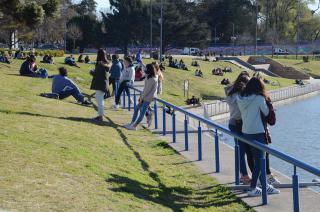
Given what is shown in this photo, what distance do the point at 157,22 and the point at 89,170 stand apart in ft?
240

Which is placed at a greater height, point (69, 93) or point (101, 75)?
point (101, 75)

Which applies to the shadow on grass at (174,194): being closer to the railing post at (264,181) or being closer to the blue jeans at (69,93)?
the railing post at (264,181)

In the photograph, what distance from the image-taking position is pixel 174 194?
7.99 m

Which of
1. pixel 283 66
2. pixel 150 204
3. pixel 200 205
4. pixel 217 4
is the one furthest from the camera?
pixel 217 4

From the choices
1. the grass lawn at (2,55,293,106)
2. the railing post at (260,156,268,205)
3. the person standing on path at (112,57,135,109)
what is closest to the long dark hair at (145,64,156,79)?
the person standing on path at (112,57,135,109)

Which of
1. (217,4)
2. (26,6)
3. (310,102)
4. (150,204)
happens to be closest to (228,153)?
(150,204)

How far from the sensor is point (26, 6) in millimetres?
24812

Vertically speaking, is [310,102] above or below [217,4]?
below

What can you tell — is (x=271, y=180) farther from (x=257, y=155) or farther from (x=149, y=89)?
(x=149, y=89)

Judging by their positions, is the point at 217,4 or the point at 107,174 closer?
the point at 107,174

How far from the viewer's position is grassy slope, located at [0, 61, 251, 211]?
6.54 meters

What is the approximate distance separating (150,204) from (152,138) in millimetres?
5989

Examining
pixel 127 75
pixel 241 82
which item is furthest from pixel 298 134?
pixel 241 82

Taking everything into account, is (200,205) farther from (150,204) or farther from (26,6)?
(26,6)
